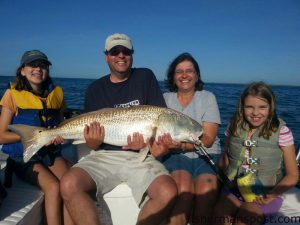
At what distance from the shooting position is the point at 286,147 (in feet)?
12.2

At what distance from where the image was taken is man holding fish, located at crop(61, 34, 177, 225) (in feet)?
11.1

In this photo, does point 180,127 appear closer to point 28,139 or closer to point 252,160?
point 252,160

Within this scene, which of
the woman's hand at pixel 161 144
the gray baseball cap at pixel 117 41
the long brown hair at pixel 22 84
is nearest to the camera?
the woman's hand at pixel 161 144

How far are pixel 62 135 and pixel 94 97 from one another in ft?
2.58

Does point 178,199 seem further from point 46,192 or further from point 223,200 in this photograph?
point 46,192

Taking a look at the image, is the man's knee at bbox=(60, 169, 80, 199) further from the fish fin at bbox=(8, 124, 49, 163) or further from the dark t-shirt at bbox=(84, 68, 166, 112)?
the dark t-shirt at bbox=(84, 68, 166, 112)

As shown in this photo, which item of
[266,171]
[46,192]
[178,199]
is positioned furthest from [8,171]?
[266,171]

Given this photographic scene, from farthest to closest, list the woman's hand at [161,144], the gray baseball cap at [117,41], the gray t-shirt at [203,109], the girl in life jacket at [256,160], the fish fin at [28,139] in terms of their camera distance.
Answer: the gray baseball cap at [117,41], the gray t-shirt at [203,109], the woman's hand at [161,144], the fish fin at [28,139], the girl in life jacket at [256,160]

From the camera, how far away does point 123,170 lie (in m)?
3.95

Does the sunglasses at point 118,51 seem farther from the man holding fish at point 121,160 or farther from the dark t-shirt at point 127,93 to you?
the dark t-shirt at point 127,93

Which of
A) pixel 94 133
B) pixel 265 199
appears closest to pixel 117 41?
pixel 94 133

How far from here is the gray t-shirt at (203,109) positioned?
14.3 ft

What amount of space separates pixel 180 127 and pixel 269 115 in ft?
3.84

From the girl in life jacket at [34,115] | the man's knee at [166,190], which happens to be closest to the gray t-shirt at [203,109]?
the man's knee at [166,190]
